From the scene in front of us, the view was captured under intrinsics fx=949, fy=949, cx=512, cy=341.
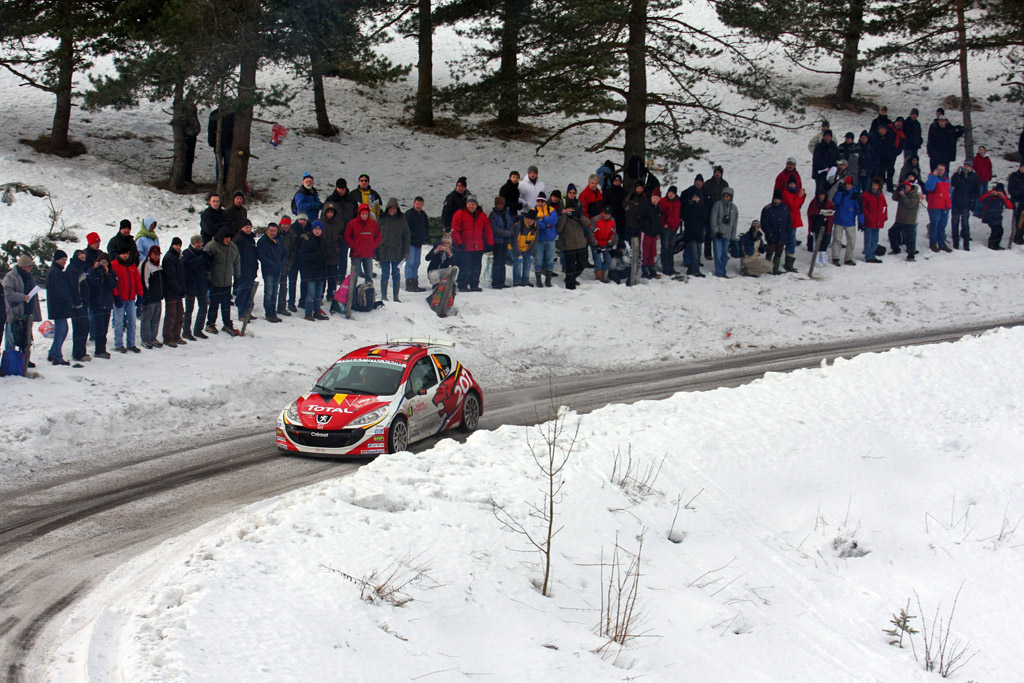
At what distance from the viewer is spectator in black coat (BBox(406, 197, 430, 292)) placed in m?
21.3

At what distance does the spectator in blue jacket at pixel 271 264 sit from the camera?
18531 mm

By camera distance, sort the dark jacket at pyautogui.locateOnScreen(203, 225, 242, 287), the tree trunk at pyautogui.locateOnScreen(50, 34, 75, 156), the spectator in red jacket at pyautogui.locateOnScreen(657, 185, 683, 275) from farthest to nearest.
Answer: the tree trunk at pyautogui.locateOnScreen(50, 34, 75, 156), the spectator in red jacket at pyautogui.locateOnScreen(657, 185, 683, 275), the dark jacket at pyautogui.locateOnScreen(203, 225, 242, 287)

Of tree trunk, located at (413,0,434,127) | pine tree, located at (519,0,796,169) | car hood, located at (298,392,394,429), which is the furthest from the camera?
tree trunk, located at (413,0,434,127)

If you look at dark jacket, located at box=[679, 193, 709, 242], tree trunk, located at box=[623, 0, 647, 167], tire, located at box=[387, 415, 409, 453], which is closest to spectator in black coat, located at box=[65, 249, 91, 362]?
tire, located at box=[387, 415, 409, 453]

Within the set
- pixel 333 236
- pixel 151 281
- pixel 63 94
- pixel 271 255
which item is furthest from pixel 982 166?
pixel 63 94

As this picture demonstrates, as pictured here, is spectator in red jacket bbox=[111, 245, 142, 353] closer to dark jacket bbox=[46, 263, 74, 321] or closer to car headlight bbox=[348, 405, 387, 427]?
dark jacket bbox=[46, 263, 74, 321]

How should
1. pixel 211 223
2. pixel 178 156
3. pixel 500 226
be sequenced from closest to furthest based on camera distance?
pixel 211 223 → pixel 500 226 → pixel 178 156

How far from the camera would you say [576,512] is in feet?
32.2

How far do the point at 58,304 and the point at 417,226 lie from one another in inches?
323

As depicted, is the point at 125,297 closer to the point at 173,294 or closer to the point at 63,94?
the point at 173,294

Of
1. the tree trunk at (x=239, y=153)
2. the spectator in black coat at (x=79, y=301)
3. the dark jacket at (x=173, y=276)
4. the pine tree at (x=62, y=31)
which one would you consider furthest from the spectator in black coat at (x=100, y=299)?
the pine tree at (x=62, y=31)

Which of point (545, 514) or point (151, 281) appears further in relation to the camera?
point (151, 281)

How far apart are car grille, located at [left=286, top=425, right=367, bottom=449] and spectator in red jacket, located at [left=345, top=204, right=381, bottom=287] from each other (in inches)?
269

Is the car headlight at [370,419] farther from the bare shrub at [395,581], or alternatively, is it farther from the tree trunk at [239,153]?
the tree trunk at [239,153]
